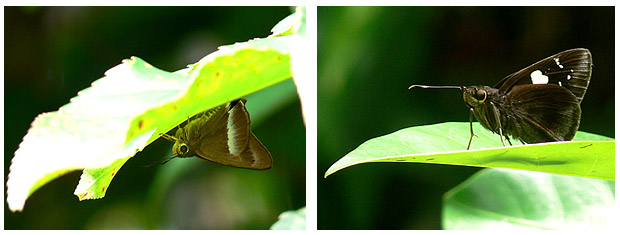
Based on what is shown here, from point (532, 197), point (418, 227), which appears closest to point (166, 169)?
point (418, 227)

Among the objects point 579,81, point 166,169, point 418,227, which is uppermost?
point 579,81

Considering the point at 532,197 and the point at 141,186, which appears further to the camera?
the point at 141,186

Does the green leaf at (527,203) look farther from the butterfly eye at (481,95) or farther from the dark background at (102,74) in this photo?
the dark background at (102,74)

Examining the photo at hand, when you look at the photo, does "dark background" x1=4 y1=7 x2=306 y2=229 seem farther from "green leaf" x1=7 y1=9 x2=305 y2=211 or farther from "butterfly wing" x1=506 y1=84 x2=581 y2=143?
"green leaf" x1=7 y1=9 x2=305 y2=211

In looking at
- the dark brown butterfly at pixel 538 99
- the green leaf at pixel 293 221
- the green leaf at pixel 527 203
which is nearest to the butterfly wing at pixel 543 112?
the dark brown butterfly at pixel 538 99

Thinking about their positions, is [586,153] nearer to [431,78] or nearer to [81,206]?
[431,78]

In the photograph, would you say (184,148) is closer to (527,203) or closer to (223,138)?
(223,138)
